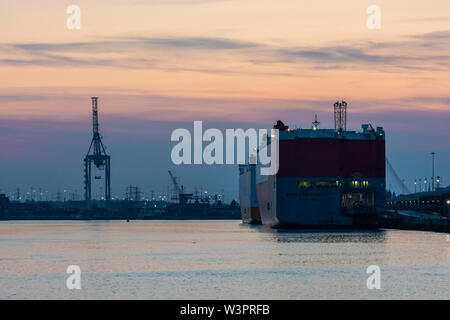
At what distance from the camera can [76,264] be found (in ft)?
221

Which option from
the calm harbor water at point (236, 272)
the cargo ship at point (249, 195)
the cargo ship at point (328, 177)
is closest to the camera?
the calm harbor water at point (236, 272)

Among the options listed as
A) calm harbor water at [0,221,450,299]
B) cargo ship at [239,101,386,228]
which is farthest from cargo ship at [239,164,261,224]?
calm harbor water at [0,221,450,299]

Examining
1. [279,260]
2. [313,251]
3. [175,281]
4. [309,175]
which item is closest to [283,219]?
[309,175]

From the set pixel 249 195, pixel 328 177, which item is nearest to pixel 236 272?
pixel 328 177

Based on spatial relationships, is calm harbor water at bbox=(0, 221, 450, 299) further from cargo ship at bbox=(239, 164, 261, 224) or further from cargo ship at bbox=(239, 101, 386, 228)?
cargo ship at bbox=(239, 164, 261, 224)

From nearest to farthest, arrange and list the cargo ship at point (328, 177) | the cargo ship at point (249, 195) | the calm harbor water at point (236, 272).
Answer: the calm harbor water at point (236, 272), the cargo ship at point (328, 177), the cargo ship at point (249, 195)

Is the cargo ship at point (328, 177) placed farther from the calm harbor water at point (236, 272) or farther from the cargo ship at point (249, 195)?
the cargo ship at point (249, 195)

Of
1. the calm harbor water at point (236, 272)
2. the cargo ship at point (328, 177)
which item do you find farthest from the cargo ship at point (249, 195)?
the calm harbor water at point (236, 272)

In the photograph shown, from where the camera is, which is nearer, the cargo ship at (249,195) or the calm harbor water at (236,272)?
the calm harbor water at (236,272)

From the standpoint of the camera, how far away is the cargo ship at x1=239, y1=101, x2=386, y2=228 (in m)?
112

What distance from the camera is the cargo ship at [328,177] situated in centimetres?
11212

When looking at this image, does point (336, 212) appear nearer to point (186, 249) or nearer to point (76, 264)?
point (186, 249)

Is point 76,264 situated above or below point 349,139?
below
